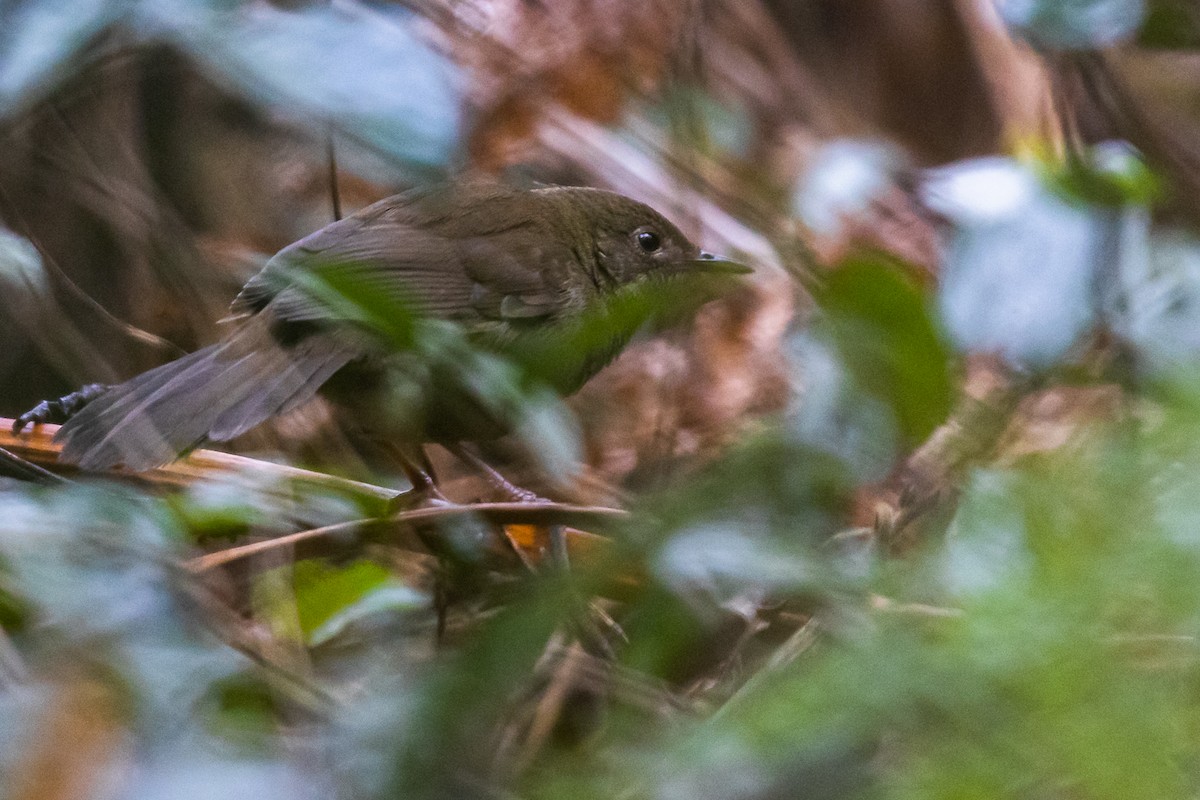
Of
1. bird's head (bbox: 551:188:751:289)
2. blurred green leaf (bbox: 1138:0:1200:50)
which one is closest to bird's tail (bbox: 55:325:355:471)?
bird's head (bbox: 551:188:751:289)

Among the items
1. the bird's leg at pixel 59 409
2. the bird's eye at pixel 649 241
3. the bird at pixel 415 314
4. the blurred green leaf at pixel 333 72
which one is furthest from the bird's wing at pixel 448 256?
the blurred green leaf at pixel 333 72

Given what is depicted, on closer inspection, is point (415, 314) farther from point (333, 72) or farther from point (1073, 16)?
point (1073, 16)

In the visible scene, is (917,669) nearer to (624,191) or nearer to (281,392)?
(281,392)

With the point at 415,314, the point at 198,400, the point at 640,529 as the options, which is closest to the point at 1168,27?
the point at 415,314

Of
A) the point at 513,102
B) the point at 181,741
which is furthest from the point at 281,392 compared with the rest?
the point at 513,102

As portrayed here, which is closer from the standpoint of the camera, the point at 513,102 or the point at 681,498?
the point at 681,498

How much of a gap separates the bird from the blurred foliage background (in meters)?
0.12

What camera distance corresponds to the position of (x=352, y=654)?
6.93 feet

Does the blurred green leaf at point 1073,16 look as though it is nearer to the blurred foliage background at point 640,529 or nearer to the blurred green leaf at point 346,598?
the blurred foliage background at point 640,529

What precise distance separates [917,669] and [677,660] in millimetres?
1062

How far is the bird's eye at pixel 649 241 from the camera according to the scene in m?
3.44

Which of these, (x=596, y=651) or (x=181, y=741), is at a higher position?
(x=181, y=741)

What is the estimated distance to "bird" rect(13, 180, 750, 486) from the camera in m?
2.09

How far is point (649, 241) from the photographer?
3439 millimetres
